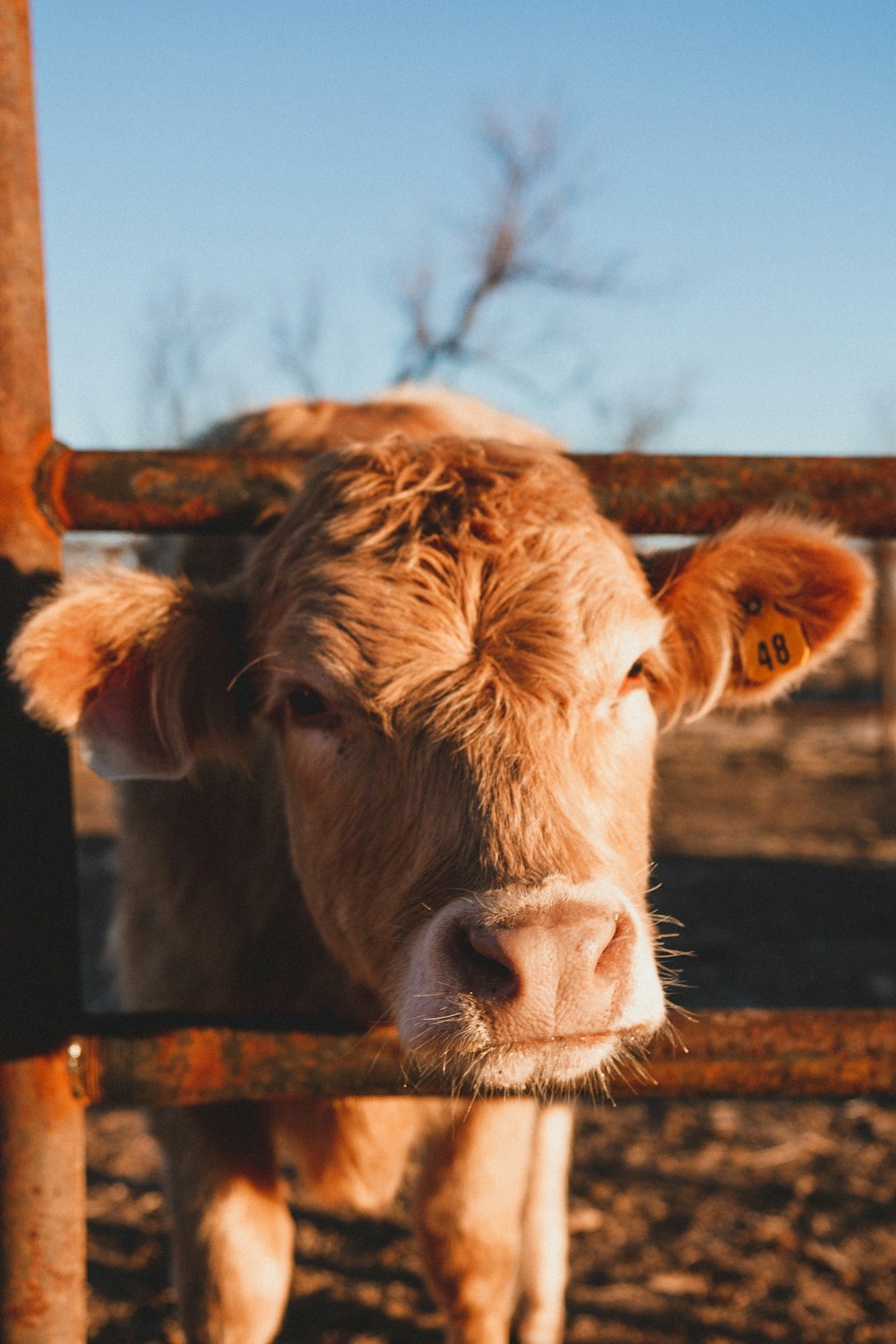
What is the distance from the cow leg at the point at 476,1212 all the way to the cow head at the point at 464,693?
751mm

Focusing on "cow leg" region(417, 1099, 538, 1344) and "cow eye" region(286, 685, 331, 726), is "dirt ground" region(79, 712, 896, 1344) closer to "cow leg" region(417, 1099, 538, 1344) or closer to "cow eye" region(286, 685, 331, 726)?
"cow leg" region(417, 1099, 538, 1344)

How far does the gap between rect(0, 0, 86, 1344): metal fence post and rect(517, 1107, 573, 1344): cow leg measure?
183cm

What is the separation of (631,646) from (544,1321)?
2.19 meters

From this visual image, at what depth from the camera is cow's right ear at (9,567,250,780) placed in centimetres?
169

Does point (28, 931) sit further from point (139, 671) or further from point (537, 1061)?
point (537, 1061)

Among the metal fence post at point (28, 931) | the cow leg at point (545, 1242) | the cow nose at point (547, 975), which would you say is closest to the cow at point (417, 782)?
the cow nose at point (547, 975)

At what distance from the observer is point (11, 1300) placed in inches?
60.6

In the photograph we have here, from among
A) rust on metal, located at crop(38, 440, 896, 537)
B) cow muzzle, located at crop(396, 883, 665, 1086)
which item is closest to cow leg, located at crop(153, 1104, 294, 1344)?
cow muzzle, located at crop(396, 883, 665, 1086)

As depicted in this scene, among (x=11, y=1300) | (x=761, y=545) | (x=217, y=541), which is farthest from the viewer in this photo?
(x=217, y=541)

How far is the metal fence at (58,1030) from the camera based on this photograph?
5.06 ft

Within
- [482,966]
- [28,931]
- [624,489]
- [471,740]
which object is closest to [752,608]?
[624,489]

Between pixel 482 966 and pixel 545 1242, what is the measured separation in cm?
210

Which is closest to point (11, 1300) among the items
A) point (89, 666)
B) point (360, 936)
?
point (360, 936)

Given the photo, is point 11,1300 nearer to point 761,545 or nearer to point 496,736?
point 496,736
